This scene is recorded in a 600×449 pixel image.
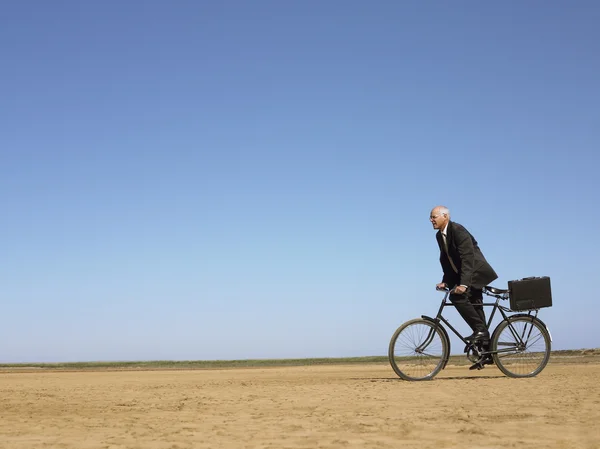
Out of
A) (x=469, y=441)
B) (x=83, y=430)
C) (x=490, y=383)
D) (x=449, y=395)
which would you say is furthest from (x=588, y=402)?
(x=83, y=430)

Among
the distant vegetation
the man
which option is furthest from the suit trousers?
the distant vegetation

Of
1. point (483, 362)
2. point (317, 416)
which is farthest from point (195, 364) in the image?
point (317, 416)

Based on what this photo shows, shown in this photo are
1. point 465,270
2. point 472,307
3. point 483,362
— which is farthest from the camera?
point 483,362

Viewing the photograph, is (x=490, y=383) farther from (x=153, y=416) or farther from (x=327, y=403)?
(x=153, y=416)

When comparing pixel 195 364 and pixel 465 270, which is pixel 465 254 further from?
pixel 195 364

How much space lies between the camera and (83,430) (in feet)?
22.0

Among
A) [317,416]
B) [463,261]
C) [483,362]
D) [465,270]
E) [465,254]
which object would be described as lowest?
[317,416]

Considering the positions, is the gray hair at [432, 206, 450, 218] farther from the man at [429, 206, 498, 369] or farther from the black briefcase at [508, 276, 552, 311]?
the black briefcase at [508, 276, 552, 311]

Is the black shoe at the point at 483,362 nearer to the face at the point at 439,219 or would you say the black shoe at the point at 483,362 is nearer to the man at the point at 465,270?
the man at the point at 465,270

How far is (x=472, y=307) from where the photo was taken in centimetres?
1107

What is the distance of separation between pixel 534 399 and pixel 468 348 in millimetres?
3094

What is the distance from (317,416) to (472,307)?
476 cm

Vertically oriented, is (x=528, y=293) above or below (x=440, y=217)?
below

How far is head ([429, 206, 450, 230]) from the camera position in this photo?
11.1 m
